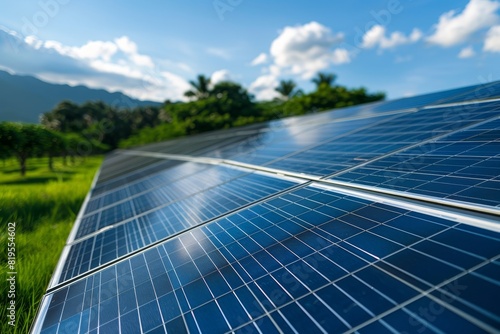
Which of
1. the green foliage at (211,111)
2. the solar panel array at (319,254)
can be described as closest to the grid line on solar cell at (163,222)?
the solar panel array at (319,254)

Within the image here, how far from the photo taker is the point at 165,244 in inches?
152

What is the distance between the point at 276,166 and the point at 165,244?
3066 mm

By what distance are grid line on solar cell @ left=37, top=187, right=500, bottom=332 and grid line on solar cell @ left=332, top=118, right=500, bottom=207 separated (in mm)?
537

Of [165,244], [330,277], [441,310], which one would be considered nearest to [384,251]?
[330,277]

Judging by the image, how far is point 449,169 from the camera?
3389 millimetres

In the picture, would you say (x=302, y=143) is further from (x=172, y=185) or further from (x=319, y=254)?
(x=319, y=254)

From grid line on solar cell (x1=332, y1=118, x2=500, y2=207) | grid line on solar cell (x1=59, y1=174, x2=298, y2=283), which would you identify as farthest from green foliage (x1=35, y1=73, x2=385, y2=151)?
grid line on solar cell (x1=332, y1=118, x2=500, y2=207)

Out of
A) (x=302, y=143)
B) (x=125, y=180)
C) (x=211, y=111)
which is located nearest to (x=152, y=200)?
(x=302, y=143)

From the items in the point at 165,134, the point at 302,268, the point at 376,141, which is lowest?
the point at 165,134

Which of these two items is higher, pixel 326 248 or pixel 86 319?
pixel 326 248

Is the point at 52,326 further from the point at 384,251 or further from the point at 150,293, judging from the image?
the point at 384,251

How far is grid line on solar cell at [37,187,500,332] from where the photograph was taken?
5.96ft

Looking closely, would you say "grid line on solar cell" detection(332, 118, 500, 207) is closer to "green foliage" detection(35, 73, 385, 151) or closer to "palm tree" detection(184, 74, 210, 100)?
"green foliage" detection(35, 73, 385, 151)

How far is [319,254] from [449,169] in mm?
2184
